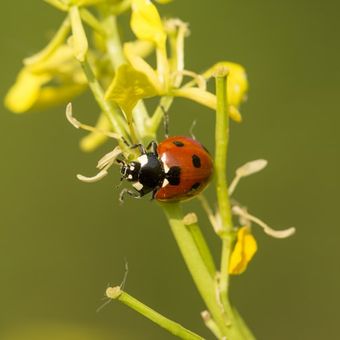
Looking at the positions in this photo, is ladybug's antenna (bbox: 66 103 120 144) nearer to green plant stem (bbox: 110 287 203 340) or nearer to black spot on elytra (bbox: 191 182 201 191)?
black spot on elytra (bbox: 191 182 201 191)

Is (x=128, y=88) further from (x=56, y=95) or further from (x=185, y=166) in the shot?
(x=56, y=95)

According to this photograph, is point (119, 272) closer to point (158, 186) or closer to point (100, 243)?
point (100, 243)

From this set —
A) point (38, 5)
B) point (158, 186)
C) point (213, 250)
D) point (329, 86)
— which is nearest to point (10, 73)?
point (38, 5)

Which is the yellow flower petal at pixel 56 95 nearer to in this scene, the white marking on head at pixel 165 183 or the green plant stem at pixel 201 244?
the white marking on head at pixel 165 183

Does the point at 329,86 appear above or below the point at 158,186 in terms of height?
above

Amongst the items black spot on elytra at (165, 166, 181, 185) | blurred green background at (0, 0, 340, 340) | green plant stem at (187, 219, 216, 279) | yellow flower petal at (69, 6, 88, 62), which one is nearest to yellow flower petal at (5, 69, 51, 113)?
yellow flower petal at (69, 6, 88, 62)

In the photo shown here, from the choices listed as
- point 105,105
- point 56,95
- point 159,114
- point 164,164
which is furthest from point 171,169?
point 56,95
